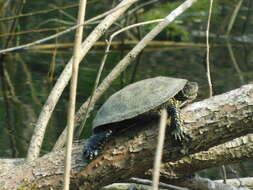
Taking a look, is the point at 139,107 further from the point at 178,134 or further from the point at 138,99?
the point at 178,134

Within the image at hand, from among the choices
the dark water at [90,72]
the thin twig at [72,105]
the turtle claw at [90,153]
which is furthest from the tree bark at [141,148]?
the dark water at [90,72]

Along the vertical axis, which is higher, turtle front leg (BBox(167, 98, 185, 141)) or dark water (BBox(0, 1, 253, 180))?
dark water (BBox(0, 1, 253, 180))

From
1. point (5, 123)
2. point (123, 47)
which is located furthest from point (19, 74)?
point (5, 123)

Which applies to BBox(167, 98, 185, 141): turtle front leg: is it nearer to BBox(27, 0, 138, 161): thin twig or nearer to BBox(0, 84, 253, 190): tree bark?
BBox(0, 84, 253, 190): tree bark

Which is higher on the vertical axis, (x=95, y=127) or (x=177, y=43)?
(x=177, y=43)

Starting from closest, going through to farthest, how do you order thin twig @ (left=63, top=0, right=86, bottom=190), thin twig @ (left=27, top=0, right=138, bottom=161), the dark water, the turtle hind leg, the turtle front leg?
thin twig @ (left=63, top=0, right=86, bottom=190)
the turtle front leg
the turtle hind leg
thin twig @ (left=27, top=0, right=138, bottom=161)
the dark water

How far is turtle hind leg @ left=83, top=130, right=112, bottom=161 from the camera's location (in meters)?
2.93

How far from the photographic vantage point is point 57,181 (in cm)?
305

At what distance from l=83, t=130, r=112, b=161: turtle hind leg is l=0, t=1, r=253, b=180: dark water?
1699mm

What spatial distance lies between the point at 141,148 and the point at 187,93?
33 cm

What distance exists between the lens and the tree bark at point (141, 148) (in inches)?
113

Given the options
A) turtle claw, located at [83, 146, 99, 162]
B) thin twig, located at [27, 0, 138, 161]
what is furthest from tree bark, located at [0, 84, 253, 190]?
thin twig, located at [27, 0, 138, 161]

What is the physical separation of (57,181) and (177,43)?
591 centimetres

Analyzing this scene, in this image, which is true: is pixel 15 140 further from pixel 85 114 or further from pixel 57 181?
pixel 57 181
